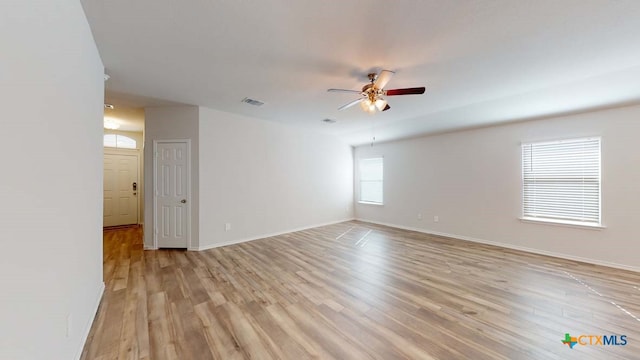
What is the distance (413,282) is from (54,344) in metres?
3.10

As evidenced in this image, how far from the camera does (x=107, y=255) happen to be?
12.7 ft

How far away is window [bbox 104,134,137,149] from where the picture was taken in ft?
Answer: 19.9

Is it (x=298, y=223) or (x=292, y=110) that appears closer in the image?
(x=292, y=110)

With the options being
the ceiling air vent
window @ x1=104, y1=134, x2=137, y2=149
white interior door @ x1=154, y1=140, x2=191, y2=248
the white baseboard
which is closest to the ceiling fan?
the ceiling air vent

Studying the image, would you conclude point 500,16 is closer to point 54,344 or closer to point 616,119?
point 616,119

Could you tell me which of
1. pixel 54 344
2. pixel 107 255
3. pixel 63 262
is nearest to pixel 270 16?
pixel 63 262

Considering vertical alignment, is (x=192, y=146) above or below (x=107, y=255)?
above

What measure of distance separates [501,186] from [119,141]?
9.19 metres

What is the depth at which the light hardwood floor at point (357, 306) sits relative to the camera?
1.77 metres

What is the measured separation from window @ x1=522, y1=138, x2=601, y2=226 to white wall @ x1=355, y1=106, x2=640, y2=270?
4.4 inches

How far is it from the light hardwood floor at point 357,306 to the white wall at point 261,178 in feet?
2.92

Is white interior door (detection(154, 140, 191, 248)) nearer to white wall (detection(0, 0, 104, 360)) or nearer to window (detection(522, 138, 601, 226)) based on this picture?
white wall (detection(0, 0, 104, 360))

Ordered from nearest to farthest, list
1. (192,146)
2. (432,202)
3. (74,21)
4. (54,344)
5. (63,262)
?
(54,344) < (63,262) < (74,21) < (192,146) < (432,202)

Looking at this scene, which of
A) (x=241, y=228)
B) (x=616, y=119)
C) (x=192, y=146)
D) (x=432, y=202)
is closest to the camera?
(x=616, y=119)
